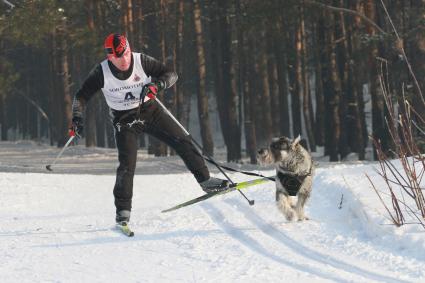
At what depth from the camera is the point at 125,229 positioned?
754 cm

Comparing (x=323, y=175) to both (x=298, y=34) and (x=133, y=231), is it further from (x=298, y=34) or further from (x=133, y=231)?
(x=298, y=34)

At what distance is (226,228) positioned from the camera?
25.4 feet

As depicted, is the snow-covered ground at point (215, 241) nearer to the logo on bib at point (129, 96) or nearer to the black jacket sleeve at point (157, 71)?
the logo on bib at point (129, 96)

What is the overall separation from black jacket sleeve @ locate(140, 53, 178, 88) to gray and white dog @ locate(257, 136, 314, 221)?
4.66 ft

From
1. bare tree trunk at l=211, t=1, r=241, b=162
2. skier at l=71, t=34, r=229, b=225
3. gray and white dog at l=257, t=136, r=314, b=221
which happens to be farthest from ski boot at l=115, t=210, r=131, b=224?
bare tree trunk at l=211, t=1, r=241, b=162

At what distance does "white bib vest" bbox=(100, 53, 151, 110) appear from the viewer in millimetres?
7613

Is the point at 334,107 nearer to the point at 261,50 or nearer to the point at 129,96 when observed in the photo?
the point at 261,50

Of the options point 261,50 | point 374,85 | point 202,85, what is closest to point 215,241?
point 374,85

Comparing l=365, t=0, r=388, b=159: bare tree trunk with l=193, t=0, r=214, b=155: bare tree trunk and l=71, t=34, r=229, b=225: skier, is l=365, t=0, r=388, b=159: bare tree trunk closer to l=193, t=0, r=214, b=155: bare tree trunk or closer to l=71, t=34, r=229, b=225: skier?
l=193, t=0, r=214, b=155: bare tree trunk

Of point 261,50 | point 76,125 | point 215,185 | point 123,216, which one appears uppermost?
point 261,50

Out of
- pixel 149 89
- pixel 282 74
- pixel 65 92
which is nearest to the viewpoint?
pixel 149 89

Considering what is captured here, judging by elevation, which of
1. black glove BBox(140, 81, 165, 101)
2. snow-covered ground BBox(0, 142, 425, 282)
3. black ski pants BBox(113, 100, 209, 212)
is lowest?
snow-covered ground BBox(0, 142, 425, 282)

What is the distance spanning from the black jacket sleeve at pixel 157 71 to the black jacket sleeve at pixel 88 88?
1.67 feet

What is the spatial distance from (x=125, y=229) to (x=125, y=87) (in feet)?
5.20
